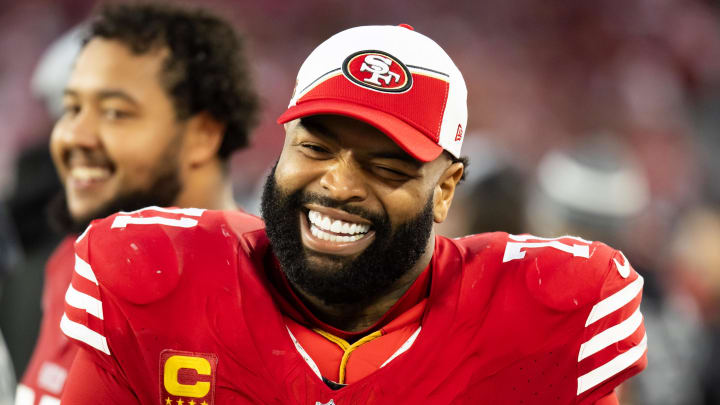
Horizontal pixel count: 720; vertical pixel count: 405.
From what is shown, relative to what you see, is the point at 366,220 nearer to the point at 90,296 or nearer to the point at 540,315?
the point at 540,315

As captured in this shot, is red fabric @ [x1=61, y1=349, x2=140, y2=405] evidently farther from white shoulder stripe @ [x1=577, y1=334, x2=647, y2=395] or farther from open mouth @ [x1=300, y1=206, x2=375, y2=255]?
white shoulder stripe @ [x1=577, y1=334, x2=647, y2=395]

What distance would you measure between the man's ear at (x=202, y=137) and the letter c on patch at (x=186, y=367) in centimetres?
118

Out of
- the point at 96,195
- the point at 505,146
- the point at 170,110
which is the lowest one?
the point at 505,146

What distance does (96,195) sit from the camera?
285cm

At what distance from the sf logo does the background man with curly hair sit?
3.72 feet

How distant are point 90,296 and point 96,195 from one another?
99cm

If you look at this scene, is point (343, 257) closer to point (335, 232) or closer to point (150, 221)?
point (335, 232)

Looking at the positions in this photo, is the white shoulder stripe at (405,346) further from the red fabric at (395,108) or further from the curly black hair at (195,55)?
the curly black hair at (195,55)

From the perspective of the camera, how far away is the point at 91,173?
2844 mm

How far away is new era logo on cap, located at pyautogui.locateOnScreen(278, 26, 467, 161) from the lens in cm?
186

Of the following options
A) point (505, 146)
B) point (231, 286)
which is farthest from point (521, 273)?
point (505, 146)

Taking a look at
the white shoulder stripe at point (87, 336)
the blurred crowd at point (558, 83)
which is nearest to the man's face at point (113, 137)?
the white shoulder stripe at point (87, 336)

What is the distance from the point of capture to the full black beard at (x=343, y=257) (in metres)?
1.91

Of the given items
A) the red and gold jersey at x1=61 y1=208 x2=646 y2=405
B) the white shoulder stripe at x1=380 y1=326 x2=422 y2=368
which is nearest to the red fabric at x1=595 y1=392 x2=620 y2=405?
the red and gold jersey at x1=61 y1=208 x2=646 y2=405
